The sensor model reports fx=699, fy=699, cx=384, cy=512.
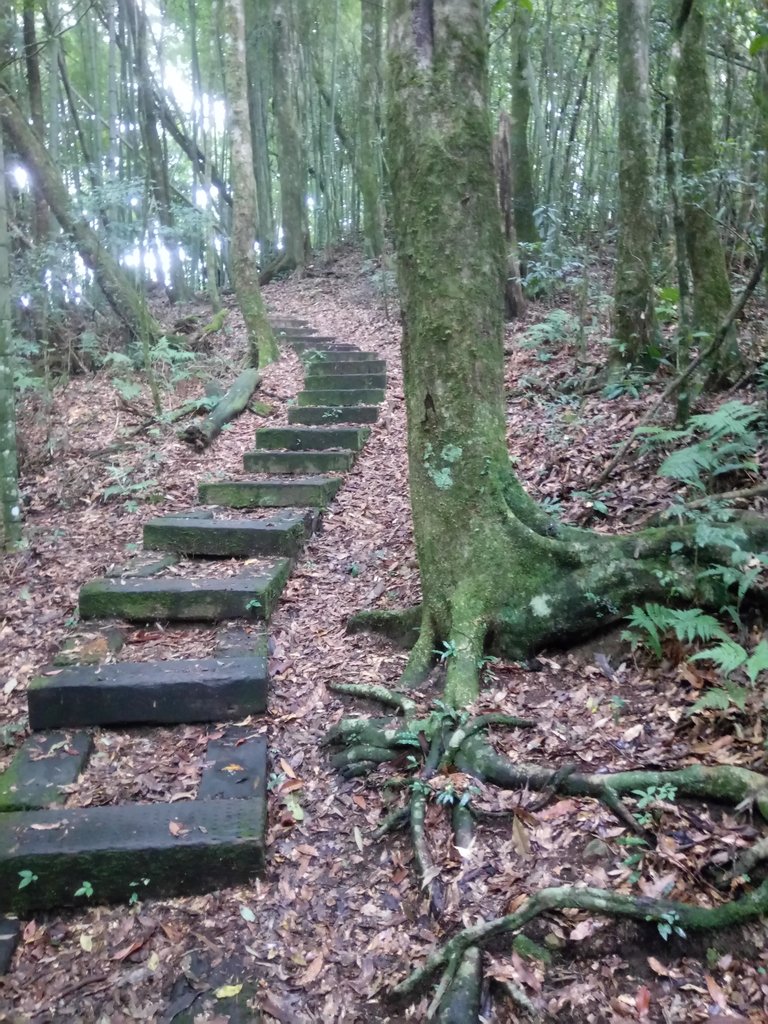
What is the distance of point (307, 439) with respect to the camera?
24.4ft

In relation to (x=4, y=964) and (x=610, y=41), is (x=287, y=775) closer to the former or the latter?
(x=4, y=964)

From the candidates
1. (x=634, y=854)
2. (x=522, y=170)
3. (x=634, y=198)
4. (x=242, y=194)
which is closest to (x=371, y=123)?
(x=522, y=170)

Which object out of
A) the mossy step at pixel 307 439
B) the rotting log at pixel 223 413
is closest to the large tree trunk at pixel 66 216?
the rotting log at pixel 223 413

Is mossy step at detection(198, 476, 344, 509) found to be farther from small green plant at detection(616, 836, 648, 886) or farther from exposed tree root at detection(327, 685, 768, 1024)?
small green plant at detection(616, 836, 648, 886)

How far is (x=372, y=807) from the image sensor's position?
3.25m

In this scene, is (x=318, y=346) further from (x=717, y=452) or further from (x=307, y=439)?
(x=717, y=452)

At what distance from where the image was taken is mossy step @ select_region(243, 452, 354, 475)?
277 inches

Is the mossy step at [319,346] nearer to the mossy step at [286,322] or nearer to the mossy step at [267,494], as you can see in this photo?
the mossy step at [286,322]

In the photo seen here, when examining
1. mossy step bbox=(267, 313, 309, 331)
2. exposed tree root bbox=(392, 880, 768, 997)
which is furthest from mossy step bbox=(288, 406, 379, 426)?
exposed tree root bbox=(392, 880, 768, 997)

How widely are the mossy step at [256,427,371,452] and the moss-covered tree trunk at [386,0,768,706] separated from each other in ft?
11.5

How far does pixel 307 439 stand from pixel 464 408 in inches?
152

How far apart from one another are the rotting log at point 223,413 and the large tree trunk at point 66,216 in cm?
208

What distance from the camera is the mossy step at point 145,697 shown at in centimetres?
382

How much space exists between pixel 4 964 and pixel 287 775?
53.2 inches
